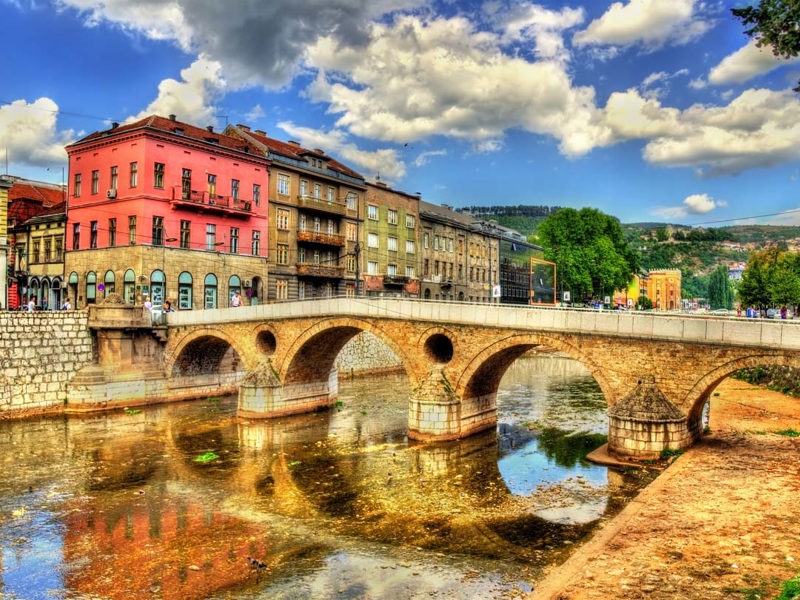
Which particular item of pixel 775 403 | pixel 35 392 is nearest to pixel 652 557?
pixel 775 403

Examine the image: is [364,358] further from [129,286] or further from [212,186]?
[129,286]

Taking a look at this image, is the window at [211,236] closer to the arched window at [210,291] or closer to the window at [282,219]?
the arched window at [210,291]

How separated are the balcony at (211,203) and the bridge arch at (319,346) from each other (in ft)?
41.6

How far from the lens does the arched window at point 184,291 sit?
116 ft

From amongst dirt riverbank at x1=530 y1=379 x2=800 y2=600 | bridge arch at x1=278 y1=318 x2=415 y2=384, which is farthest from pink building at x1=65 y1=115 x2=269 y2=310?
dirt riverbank at x1=530 y1=379 x2=800 y2=600

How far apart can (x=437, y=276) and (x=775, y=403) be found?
3280cm

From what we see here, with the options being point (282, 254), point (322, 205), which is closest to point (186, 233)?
point (282, 254)

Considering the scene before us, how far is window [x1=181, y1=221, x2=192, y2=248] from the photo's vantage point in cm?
3575

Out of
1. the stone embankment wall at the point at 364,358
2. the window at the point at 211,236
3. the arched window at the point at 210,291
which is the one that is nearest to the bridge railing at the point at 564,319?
the arched window at the point at 210,291

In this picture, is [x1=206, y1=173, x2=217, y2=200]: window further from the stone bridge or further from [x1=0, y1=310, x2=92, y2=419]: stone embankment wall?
[x1=0, y1=310, x2=92, y2=419]: stone embankment wall

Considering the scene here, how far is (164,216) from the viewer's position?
114ft

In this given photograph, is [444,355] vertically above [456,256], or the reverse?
[456,256]

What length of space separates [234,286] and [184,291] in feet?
11.2

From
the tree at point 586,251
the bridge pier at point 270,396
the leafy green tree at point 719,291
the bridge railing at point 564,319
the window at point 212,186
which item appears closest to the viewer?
the bridge railing at point 564,319
